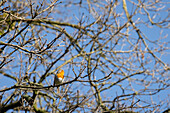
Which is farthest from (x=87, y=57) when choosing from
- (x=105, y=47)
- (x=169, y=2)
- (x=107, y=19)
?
(x=169, y=2)

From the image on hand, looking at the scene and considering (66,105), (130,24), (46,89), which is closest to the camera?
(46,89)

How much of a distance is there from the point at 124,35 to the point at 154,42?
0.97m

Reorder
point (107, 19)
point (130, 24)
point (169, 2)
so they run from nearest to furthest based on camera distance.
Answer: point (107, 19) → point (130, 24) → point (169, 2)

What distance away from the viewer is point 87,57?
20.9 feet

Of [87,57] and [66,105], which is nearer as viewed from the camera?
[66,105]

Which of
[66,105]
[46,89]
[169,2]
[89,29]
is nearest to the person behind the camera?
[46,89]

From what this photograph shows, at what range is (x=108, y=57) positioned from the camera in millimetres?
7016

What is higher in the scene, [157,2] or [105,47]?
[157,2]

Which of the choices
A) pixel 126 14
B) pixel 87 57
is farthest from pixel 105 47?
pixel 126 14

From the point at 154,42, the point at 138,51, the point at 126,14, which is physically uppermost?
the point at 126,14

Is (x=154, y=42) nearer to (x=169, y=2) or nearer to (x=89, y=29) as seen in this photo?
(x=169, y=2)

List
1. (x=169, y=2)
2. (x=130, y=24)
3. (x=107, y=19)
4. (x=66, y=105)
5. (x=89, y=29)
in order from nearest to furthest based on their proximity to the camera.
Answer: (x=66, y=105) < (x=107, y=19) < (x=89, y=29) < (x=130, y=24) < (x=169, y=2)

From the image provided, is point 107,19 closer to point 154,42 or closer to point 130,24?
point 130,24

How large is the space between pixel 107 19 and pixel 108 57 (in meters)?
1.45
